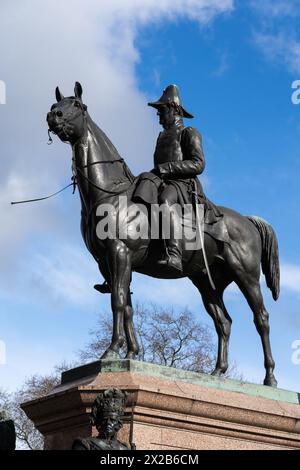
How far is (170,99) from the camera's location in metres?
14.0

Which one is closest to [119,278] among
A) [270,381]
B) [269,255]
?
[270,381]

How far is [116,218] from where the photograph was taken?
39.6 ft

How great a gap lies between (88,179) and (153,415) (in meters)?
3.46

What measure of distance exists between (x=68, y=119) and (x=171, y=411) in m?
4.26

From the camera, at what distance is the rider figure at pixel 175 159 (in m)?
12.4

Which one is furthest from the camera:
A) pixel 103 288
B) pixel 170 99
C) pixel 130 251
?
pixel 170 99

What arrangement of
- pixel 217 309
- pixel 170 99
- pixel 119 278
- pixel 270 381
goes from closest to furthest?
pixel 119 278
pixel 270 381
pixel 217 309
pixel 170 99

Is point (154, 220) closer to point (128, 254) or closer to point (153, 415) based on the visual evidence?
point (128, 254)

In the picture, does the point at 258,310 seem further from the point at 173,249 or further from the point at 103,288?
the point at 103,288

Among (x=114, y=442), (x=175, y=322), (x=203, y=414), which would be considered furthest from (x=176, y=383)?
(x=175, y=322)

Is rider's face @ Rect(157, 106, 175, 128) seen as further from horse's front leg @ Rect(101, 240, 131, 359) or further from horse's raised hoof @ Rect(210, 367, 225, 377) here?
horse's raised hoof @ Rect(210, 367, 225, 377)

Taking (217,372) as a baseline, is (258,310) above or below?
above

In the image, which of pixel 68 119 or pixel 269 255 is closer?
pixel 68 119

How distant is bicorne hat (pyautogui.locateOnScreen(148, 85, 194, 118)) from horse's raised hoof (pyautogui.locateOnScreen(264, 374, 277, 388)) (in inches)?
167
